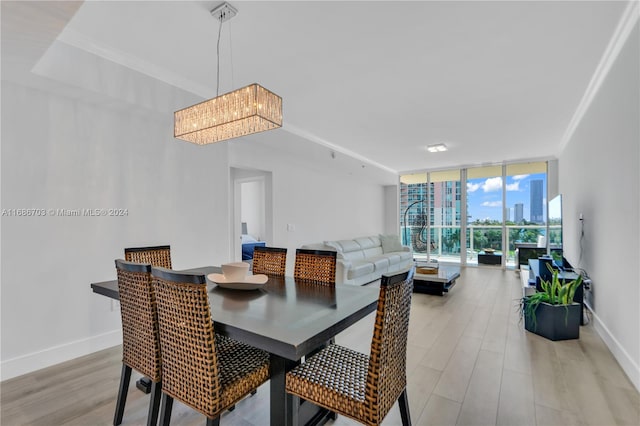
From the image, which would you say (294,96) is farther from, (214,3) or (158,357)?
(158,357)

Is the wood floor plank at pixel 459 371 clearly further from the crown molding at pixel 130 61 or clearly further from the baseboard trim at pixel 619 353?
the crown molding at pixel 130 61

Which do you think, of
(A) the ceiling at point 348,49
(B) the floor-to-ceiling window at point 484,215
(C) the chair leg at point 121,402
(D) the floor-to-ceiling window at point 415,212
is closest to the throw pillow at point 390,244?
(D) the floor-to-ceiling window at point 415,212

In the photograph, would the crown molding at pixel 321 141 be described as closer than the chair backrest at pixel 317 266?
No

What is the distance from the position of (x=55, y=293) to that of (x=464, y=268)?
24.1ft

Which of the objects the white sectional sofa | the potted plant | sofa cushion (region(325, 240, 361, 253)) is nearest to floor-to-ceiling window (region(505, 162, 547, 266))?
the white sectional sofa

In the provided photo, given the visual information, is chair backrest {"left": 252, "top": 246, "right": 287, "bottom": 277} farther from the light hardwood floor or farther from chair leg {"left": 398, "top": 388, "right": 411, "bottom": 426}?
chair leg {"left": 398, "top": 388, "right": 411, "bottom": 426}

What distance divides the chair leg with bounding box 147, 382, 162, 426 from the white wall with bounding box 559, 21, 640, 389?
305cm

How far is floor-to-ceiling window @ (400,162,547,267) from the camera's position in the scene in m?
7.00

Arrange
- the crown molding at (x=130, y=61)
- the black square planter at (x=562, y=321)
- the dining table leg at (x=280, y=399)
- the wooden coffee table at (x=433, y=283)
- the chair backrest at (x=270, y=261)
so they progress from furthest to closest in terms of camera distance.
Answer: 1. the wooden coffee table at (x=433, y=283)
2. the black square planter at (x=562, y=321)
3. the chair backrest at (x=270, y=261)
4. the crown molding at (x=130, y=61)
5. the dining table leg at (x=280, y=399)

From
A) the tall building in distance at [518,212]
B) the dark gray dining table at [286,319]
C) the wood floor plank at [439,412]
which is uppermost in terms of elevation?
the tall building in distance at [518,212]

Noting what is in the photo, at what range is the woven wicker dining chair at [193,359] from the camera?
1306 mm

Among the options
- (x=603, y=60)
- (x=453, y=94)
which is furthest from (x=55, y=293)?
(x=603, y=60)

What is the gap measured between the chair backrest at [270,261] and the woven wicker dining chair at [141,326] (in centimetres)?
112

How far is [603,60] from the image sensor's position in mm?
2633
